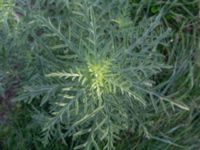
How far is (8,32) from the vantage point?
203cm

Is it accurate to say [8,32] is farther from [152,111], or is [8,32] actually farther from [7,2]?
[152,111]

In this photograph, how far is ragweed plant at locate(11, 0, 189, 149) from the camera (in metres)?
1.84

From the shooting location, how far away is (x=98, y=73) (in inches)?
70.2

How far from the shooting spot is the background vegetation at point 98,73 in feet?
6.16

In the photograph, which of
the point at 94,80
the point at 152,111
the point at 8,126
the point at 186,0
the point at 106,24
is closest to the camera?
the point at 94,80

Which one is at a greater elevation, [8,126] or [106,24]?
[106,24]

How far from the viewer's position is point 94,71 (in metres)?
1.78

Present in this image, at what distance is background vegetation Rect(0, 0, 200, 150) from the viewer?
188 centimetres

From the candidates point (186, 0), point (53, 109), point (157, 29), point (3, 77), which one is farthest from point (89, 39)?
point (186, 0)

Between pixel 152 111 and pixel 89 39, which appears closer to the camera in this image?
pixel 89 39

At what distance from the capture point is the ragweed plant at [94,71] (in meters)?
1.84

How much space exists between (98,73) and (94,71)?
2cm

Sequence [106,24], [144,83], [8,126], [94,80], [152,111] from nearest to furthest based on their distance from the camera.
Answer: [94,80]
[144,83]
[106,24]
[152,111]
[8,126]

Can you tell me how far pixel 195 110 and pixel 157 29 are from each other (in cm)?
54
